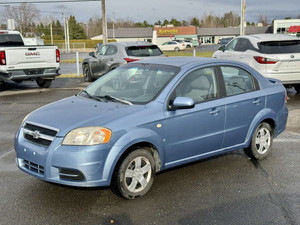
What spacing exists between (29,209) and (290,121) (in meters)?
6.30

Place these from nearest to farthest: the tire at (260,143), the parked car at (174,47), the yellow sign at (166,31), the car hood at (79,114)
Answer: the car hood at (79,114), the tire at (260,143), the parked car at (174,47), the yellow sign at (166,31)

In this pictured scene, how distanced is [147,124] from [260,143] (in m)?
2.25

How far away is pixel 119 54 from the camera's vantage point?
13.3 metres

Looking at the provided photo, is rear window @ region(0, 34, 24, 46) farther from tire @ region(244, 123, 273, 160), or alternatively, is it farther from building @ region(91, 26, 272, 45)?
building @ region(91, 26, 272, 45)

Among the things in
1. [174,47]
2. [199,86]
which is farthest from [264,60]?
[174,47]

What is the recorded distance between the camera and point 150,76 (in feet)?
17.0

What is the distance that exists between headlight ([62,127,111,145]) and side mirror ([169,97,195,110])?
2.98ft

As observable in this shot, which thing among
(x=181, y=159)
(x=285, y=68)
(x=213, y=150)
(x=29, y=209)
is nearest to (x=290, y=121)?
(x=285, y=68)

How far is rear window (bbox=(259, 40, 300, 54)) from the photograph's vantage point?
10758 millimetres

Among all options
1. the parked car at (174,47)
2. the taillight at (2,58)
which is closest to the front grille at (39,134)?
the taillight at (2,58)

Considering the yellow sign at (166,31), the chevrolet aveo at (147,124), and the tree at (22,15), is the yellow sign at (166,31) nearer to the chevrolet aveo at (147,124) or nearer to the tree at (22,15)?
the tree at (22,15)

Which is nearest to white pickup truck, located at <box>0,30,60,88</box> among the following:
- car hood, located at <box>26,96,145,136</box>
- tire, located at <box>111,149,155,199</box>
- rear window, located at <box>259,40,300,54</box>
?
rear window, located at <box>259,40,300,54</box>

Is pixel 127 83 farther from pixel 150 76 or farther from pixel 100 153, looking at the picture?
pixel 100 153

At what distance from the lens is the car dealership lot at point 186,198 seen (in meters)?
3.95
